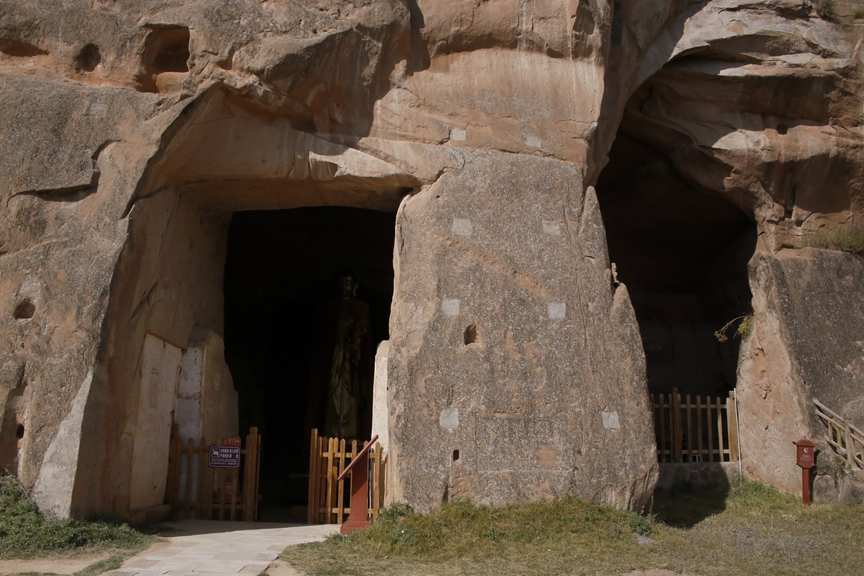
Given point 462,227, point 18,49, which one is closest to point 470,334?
point 462,227

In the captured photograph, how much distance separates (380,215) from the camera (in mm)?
14508

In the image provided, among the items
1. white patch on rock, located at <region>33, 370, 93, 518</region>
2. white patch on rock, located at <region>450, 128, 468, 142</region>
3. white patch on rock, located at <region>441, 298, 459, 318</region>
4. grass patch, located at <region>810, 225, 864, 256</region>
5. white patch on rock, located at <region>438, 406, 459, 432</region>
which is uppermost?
white patch on rock, located at <region>450, 128, 468, 142</region>

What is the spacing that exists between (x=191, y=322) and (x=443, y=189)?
3487 mm

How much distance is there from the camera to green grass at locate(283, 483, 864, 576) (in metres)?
6.58

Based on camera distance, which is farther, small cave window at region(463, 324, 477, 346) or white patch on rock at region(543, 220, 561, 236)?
white patch on rock at region(543, 220, 561, 236)

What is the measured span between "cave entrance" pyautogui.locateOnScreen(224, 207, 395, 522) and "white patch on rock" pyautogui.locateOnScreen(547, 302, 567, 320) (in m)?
5.98

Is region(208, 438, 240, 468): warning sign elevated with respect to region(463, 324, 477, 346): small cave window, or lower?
lower

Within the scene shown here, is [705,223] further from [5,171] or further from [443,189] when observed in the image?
[5,171]

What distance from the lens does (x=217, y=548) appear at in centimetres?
729

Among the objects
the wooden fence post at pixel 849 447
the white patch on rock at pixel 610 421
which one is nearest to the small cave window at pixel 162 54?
the white patch on rock at pixel 610 421

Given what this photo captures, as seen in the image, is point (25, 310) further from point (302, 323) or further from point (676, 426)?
point (302, 323)

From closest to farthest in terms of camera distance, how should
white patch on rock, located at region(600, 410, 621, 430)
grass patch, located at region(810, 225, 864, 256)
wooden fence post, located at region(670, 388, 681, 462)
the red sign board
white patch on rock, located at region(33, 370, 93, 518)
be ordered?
1. white patch on rock, located at region(33, 370, 93, 518)
2. white patch on rock, located at region(600, 410, 621, 430)
3. the red sign board
4. wooden fence post, located at region(670, 388, 681, 462)
5. grass patch, located at region(810, 225, 864, 256)

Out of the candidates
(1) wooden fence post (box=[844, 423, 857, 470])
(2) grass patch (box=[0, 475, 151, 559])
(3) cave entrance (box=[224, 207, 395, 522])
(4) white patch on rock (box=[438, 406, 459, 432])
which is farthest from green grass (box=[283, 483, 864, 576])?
(3) cave entrance (box=[224, 207, 395, 522])

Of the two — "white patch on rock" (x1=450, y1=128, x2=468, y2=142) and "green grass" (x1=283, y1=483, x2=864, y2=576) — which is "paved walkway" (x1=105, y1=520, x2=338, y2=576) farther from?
"white patch on rock" (x1=450, y1=128, x2=468, y2=142)
